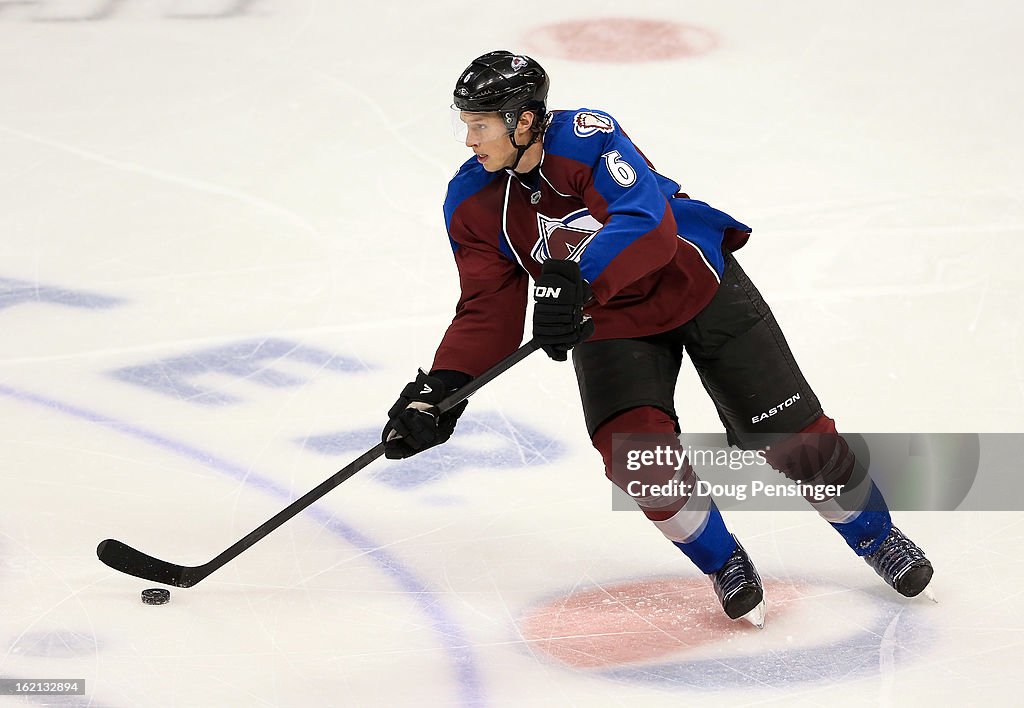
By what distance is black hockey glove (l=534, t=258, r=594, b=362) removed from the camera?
258cm

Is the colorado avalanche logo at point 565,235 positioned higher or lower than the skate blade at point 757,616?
higher

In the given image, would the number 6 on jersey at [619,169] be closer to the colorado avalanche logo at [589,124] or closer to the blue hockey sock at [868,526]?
the colorado avalanche logo at [589,124]

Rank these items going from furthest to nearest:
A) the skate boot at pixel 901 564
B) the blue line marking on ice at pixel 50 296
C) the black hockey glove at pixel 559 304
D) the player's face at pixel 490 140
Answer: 1. the blue line marking on ice at pixel 50 296
2. the skate boot at pixel 901 564
3. the player's face at pixel 490 140
4. the black hockey glove at pixel 559 304

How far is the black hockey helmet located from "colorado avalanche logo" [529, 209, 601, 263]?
0.20m

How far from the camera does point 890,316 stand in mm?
4316

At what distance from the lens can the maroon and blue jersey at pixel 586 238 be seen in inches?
105

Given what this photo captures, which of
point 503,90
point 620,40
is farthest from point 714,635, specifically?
point 620,40

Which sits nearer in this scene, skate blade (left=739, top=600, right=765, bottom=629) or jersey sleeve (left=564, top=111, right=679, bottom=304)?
jersey sleeve (left=564, top=111, right=679, bottom=304)

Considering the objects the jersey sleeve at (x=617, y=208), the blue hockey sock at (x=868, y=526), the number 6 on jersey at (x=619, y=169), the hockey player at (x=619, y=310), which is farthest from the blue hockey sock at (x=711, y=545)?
the number 6 on jersey at (x=619, y=169)

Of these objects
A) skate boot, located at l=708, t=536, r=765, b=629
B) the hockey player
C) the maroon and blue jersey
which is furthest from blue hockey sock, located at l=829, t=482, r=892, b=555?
the maroon and blue jersey

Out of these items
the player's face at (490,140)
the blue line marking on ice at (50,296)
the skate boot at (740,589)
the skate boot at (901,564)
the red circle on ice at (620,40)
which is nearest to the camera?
the player's face at (490,140)

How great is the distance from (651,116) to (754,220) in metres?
0.83

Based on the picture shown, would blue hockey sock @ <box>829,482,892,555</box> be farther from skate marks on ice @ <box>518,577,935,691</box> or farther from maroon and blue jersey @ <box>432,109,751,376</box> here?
maroon and blue jersey @ <box>432,109,751,376</box>

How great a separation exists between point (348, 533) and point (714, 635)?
94 cm
